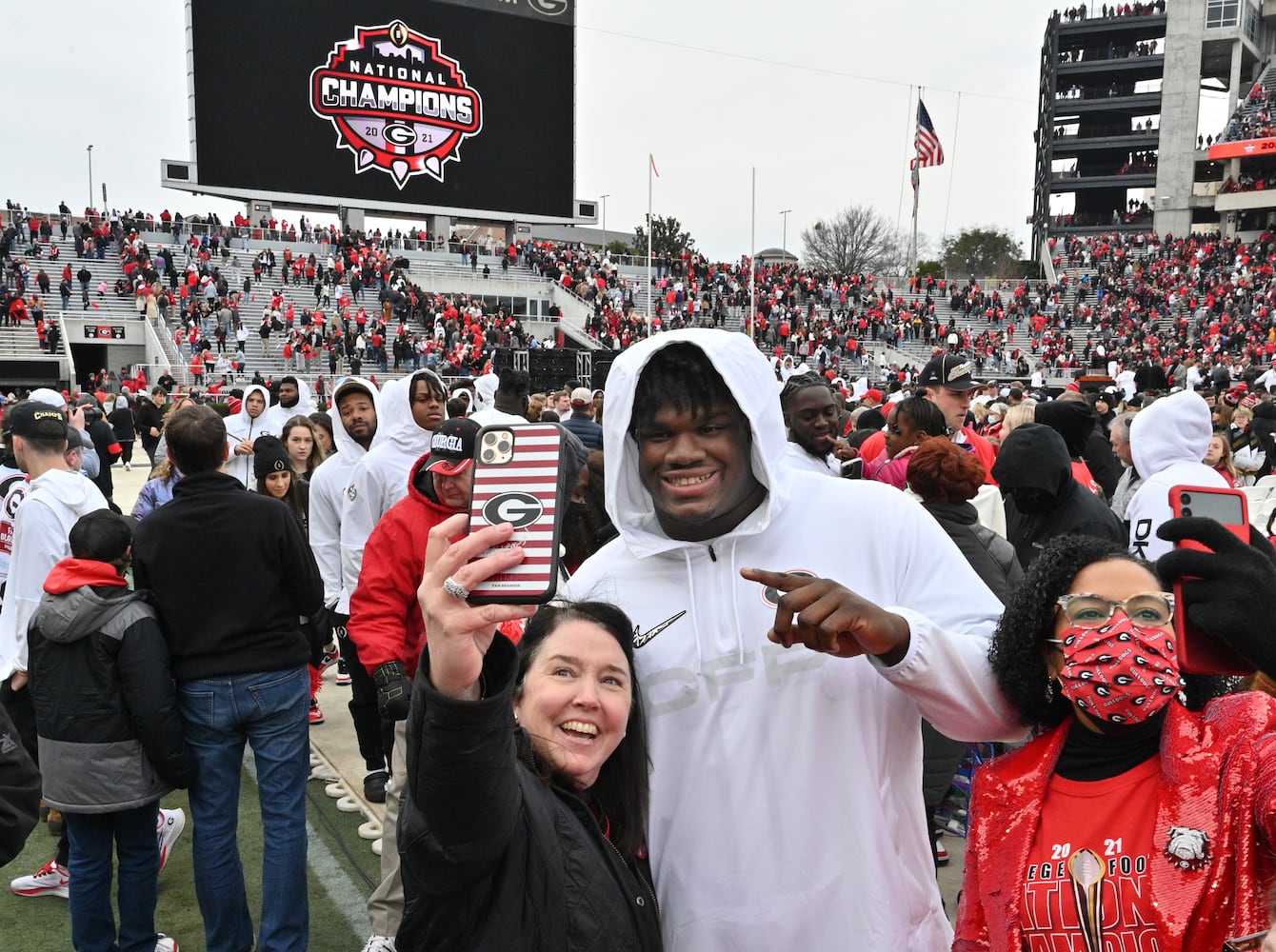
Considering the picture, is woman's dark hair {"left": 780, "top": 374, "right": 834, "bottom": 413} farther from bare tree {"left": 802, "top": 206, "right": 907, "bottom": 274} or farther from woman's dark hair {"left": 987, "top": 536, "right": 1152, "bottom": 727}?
bare tree {"left": 802, "top": 206, "right": 907, "bottom": 274}

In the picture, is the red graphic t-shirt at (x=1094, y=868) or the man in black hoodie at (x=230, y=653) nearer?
the red graphic t-shirt at (x=1094, y=868)

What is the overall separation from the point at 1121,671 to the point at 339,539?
486 centimetres

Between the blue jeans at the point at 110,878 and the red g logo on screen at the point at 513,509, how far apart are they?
2918mm

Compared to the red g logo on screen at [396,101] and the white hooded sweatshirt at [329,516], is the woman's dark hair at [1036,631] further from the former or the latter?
the red g logo on screen at [396,101]

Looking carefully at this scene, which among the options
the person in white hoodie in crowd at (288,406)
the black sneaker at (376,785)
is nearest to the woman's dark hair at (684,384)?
the black sneaker at (376,785)

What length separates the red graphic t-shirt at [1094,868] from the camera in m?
1.77

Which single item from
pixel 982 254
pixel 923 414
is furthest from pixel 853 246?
pixel 923 414

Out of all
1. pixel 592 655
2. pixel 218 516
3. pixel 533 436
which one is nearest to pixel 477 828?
pixel 592 655

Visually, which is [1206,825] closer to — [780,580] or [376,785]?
[780,580]

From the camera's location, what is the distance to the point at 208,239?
37.9 m

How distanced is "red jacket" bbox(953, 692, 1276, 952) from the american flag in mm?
37601

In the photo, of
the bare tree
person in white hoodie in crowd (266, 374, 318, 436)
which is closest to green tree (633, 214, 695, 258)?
the bare tree

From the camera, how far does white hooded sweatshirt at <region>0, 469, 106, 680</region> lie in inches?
170

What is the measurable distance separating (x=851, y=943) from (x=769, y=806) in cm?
27
